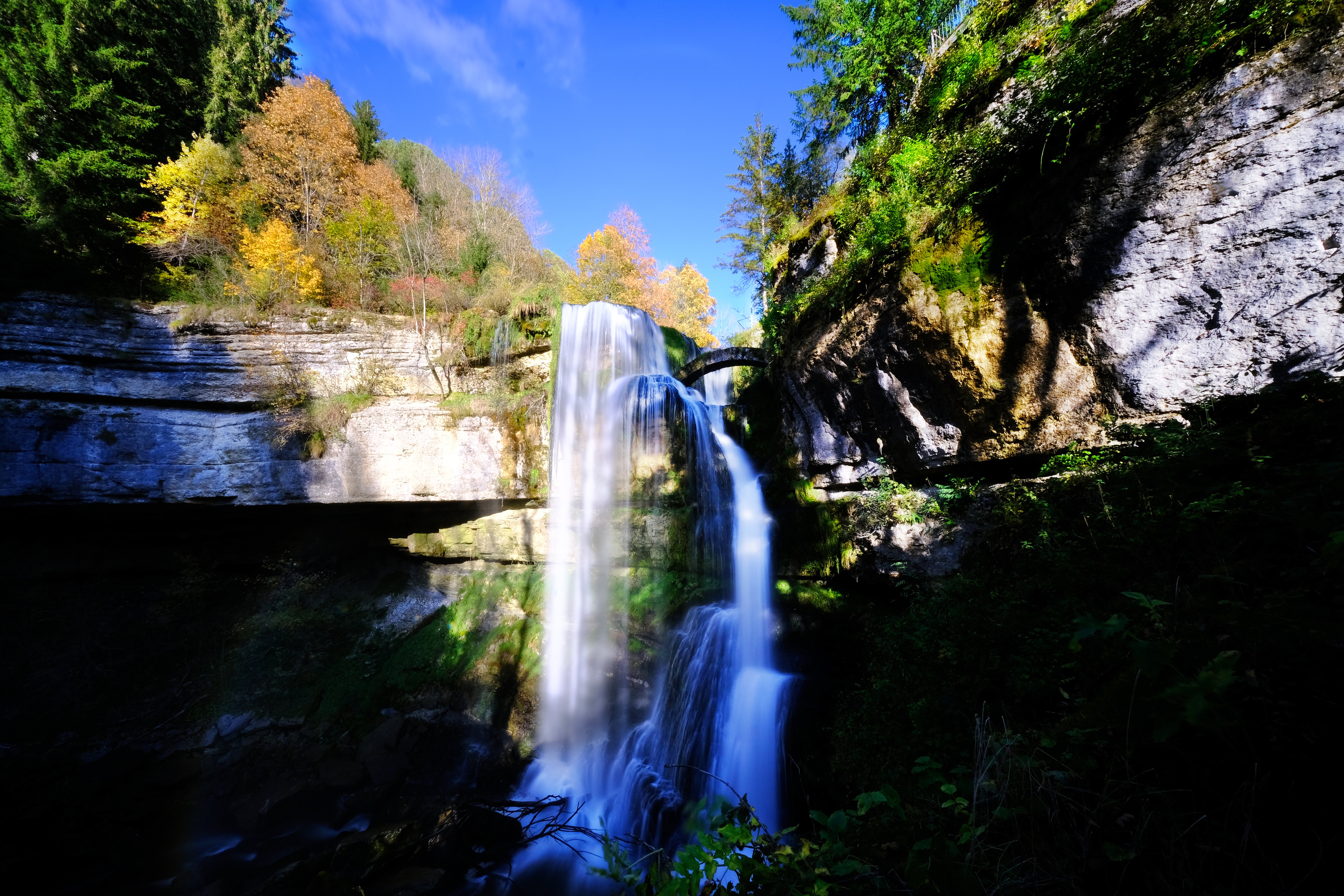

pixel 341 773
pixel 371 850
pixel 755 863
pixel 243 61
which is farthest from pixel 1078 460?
pixel 243 61

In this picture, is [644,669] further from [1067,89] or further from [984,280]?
[1067,89]

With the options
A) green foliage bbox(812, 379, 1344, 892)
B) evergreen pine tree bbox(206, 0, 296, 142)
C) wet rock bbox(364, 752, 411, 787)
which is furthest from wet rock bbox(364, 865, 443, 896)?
evergreen pine tree bbox(206, 0, 296, 142)

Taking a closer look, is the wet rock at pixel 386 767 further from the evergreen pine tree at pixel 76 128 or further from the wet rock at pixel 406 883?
the evergreen pine tree at pixel 76 128

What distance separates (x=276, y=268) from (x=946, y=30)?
→ 15459 mm

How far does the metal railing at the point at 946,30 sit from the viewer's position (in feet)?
Answer: 26.4

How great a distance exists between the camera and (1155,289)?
3.87 meters

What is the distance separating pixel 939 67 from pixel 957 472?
6.87 meters

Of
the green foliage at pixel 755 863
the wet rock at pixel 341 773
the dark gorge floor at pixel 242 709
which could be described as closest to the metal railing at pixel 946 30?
the green foliage at pixel 755 863

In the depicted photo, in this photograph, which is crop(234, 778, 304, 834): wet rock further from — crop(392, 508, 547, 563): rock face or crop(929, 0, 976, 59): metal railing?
crop(929, 0, 976, 59): metal railing

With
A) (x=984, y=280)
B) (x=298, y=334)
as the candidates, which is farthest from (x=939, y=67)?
(x=298, y=334)

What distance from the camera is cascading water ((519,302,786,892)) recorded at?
5.94 metres

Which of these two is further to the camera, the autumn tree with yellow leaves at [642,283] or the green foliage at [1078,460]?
the autumn tree with yellow leaves at [642,283]

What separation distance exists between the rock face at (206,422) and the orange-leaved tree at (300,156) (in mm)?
5601

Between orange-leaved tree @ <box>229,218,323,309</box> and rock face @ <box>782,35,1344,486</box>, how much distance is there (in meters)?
12.2
